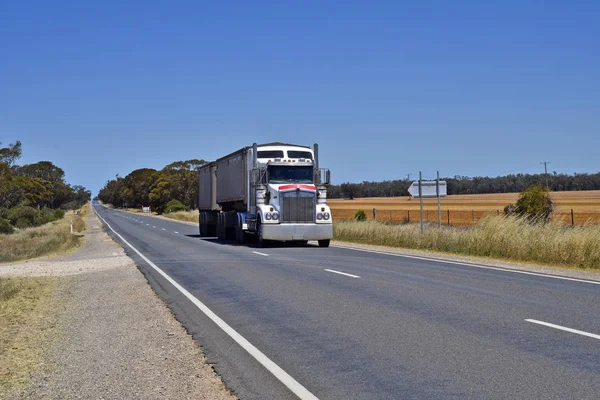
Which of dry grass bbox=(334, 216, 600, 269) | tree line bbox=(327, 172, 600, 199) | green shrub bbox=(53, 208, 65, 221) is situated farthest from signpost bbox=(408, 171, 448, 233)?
tree line bbox=(327, 172, 600, 199)

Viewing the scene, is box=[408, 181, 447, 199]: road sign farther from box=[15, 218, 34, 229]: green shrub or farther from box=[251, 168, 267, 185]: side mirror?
box=[15, 218, 34, 229]: green shrub

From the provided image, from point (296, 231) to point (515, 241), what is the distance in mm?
9096

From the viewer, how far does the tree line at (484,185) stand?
13500cm

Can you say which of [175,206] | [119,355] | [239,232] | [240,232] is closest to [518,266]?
[119,355]

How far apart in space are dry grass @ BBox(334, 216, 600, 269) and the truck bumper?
3.55 m

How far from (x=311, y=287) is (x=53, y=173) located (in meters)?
117

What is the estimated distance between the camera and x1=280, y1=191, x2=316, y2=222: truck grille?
2783cm

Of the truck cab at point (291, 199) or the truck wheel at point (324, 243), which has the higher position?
the truck cab at point (291, 199)

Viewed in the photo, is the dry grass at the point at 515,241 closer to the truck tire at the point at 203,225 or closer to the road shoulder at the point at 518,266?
the road shoulder at the point at 518,266

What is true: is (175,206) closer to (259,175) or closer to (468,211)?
(468,211)

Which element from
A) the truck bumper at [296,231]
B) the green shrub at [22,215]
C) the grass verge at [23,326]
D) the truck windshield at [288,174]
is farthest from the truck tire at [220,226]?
the green shrub at [22,215]

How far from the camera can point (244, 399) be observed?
20.2ft

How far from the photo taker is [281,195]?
2791 cm

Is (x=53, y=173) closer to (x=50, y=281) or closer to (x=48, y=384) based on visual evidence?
(x=50, y=281)
